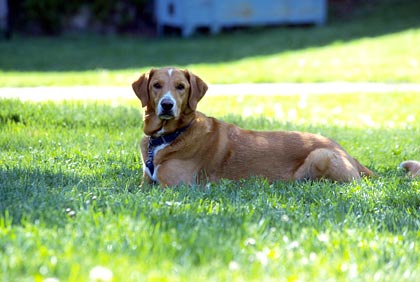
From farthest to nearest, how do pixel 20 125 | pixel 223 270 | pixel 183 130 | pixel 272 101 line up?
pixel 272 101
pixel 20 125
pixel 183 130
pixel 223 270

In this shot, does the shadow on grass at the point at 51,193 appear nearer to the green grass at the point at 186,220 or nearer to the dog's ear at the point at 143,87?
the green grass at the point at 186,220

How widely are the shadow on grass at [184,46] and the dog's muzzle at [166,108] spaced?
949 centimetres

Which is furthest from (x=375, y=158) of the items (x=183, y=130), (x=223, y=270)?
(x=223, y=270)

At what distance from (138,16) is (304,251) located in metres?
19.7

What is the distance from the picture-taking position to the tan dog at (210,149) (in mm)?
6402

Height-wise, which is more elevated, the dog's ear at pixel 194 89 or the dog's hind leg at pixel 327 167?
the dog's ear at pixel 194 89

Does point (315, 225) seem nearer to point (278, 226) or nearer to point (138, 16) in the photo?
point (278, 226)

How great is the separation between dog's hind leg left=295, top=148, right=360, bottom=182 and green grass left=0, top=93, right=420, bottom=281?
22cm

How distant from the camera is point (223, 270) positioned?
380 centimetres

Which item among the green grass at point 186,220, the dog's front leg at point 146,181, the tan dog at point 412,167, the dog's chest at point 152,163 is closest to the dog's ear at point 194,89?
the dog's chest at point 152,163

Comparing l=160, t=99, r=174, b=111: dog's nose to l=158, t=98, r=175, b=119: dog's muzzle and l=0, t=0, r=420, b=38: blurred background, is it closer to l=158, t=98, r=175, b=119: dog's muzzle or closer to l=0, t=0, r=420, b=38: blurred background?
l=158, t=98, r=175, b=119: dog's muzzle

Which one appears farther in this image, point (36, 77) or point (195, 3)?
point (195, 3)

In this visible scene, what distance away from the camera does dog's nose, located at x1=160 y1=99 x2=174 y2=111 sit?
6195 mm

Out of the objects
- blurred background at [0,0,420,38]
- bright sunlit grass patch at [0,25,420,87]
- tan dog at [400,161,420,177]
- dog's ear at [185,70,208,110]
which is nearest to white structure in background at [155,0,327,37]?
blurred background at [0,0,420,38]
